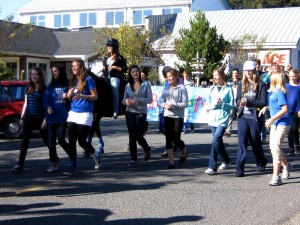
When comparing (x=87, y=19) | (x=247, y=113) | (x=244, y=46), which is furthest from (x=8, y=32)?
(x=87, y=19)

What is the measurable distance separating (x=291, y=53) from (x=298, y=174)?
1391 inches

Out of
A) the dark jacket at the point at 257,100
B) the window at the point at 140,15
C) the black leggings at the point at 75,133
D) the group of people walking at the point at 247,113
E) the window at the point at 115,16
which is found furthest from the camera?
the window at the point at 115,16

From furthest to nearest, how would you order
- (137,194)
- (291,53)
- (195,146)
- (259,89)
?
1. (291,53)
2. (195,146)
3. (259,89)
4. (137,194)

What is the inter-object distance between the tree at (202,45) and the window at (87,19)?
25698 millimetres

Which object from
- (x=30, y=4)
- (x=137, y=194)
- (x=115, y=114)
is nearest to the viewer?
(x=137, y=194)

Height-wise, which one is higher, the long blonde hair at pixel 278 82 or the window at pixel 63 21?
→ the window at pixel 63 21

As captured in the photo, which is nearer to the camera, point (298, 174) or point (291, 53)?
point (298, 174)

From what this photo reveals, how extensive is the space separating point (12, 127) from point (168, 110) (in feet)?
24.6

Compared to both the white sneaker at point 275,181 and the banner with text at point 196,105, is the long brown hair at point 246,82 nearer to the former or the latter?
the white sneaker at point 275,181

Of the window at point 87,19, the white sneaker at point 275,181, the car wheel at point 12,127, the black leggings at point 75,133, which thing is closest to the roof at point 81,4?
the window at point 87,19

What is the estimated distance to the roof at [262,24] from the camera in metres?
43.2

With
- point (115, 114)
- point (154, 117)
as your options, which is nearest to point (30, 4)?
point (154, 117)

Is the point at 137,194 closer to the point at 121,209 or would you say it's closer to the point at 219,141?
the point at 121,209

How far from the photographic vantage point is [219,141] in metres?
9.34
